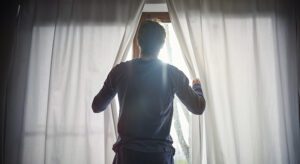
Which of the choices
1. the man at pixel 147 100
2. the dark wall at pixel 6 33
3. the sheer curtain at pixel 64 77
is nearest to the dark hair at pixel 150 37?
the man at pixel 147 100

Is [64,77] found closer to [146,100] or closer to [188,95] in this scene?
[146,100]

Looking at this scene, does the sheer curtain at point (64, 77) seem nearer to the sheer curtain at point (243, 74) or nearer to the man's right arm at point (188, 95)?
the sheer curtain at point (243, 74)

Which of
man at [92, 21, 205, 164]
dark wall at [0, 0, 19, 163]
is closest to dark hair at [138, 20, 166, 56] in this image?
man at [92, 21, 205, 164]

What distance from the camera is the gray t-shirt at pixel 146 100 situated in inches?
42.3

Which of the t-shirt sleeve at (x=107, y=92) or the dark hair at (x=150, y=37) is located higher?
the dark hair at (x=150, y=37)

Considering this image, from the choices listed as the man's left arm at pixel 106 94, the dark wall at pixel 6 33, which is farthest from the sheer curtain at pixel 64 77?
the man's left arm at pixel 106 94

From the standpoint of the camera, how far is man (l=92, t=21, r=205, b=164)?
1.07 metres

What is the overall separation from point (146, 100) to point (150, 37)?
0.26 meters

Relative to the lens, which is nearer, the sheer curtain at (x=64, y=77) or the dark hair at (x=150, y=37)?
the dark hair at (x=150, y=37)

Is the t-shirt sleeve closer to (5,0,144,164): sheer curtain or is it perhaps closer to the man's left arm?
the man's left arm

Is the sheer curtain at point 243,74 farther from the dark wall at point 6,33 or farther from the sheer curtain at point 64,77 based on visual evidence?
the dark wall at point 6,33

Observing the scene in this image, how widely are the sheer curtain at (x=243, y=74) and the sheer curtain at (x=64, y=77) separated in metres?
0.39

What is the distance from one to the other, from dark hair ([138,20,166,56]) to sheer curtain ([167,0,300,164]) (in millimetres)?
438

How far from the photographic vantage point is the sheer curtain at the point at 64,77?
1.53 m
